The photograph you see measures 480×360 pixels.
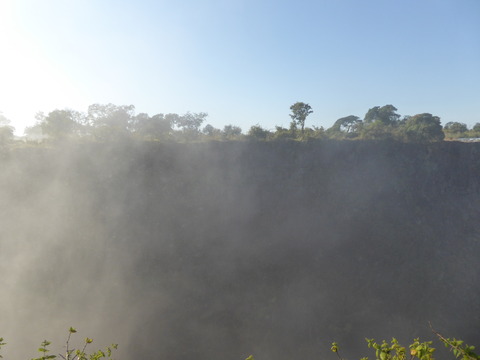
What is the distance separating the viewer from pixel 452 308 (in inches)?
384

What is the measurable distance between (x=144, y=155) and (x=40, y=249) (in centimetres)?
508

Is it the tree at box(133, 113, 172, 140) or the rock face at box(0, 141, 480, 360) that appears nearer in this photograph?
the rock face at box(0, 141, 480, 360)

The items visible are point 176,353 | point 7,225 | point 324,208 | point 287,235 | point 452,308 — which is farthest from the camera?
point 324,208

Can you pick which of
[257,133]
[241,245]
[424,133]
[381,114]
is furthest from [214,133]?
[381,114]

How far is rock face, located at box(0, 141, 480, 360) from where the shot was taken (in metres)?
8.89

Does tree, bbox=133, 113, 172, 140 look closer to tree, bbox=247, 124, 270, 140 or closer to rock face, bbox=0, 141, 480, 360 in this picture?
rock face, bbox=0, 141, 480, 360

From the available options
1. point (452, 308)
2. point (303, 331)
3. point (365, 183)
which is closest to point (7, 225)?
point (303, 331)

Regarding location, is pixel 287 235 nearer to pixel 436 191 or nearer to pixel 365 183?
pixel 365 183

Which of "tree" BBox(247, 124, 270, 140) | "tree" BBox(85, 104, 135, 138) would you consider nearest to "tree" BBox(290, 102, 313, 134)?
"tree" BBox(247, 124, 270, 140)

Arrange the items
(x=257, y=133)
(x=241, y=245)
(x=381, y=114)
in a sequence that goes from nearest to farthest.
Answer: (x=241, y=245), (x=257, y=133), (x=381, y=114)

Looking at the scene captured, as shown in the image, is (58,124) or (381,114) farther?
(381,114)

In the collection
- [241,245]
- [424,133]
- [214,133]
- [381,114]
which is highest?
[381,114]

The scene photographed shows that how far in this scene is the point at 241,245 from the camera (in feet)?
35.8

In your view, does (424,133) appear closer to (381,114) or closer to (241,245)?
(241,245)
